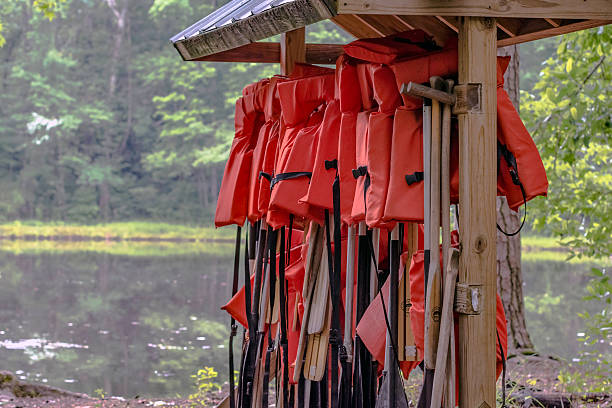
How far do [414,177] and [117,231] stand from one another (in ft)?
82.2

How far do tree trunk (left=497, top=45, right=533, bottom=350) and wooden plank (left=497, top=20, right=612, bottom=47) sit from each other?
321 cm

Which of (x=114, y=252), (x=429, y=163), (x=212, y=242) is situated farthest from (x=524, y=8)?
(x=212, y=242)

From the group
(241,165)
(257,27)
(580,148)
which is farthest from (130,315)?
(257,27)

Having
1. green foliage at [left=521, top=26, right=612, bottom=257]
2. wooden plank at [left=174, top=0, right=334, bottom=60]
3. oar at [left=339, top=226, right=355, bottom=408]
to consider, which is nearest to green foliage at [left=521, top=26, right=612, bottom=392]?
green foliage at [left=521, top=26, right=612, bottom=257]

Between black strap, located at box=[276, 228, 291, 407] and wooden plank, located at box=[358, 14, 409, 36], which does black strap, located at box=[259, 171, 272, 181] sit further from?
wooden plank, located at box=[358, 14, 409, 36]

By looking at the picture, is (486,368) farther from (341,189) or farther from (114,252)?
(114,252)

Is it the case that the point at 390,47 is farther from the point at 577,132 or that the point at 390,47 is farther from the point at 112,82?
the point at 112,82

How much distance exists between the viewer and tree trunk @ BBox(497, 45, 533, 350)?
6.86 metres

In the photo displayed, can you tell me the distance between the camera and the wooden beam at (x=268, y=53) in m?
4.98

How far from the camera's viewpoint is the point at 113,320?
44.3 feet

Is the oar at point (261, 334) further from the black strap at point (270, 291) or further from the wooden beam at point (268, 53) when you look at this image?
the wooden beam at point (268, 53)

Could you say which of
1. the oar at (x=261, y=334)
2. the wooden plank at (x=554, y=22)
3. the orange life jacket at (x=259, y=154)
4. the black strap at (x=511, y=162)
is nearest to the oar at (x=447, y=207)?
the black strap at (x=511, y=162)

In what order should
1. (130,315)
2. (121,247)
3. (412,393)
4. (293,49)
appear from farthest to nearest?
(121,247) < (130,315) < (412,393) < (293,49)

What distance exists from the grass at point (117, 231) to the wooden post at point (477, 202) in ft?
75.7
